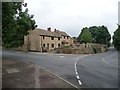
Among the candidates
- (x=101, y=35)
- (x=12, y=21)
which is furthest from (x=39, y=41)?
(x=101, y=35)

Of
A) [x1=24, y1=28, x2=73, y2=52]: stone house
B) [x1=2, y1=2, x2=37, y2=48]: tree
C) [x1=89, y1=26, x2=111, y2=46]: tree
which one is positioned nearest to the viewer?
[x1=2, y1=2, x2=37, y2=48]: tree

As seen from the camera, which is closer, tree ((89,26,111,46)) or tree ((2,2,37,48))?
tree ((2,2,37,48))

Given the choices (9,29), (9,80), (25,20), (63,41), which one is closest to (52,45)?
(63,41)

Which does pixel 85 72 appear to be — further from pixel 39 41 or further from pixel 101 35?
pixel 101 35

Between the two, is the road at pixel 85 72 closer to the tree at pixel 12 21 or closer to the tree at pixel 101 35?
the tree at pixel 12 21

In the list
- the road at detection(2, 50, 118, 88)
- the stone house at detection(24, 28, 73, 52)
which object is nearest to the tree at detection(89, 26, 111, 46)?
the stone house at detection(24, 28, 73, 52)

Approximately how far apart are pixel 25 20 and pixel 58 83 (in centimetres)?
1715

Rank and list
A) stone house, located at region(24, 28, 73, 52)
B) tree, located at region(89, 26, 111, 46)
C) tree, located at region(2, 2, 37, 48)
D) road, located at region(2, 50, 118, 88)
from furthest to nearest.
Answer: tree, located at region(89, 26, 111, 46) → stone house, located at region(24, 28, 73, 52) → tree, located at region(2, 2, 37, 48) → road, located at region(2, 50, 118, 88)

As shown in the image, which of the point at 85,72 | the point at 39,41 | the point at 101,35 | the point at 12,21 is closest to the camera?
the point at 85,72

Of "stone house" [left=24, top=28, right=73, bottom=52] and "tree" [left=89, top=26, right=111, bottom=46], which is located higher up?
"tree" [left=89, top=26, right=111, bottom=46]

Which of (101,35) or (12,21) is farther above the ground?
(101,35)

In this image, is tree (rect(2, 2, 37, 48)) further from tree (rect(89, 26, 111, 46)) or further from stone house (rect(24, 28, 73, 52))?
tree (rect(89, 26, 111, 46))

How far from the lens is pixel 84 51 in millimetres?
60781

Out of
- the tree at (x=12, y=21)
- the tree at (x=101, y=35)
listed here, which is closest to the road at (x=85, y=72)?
the tree at (x=12, y=21)
